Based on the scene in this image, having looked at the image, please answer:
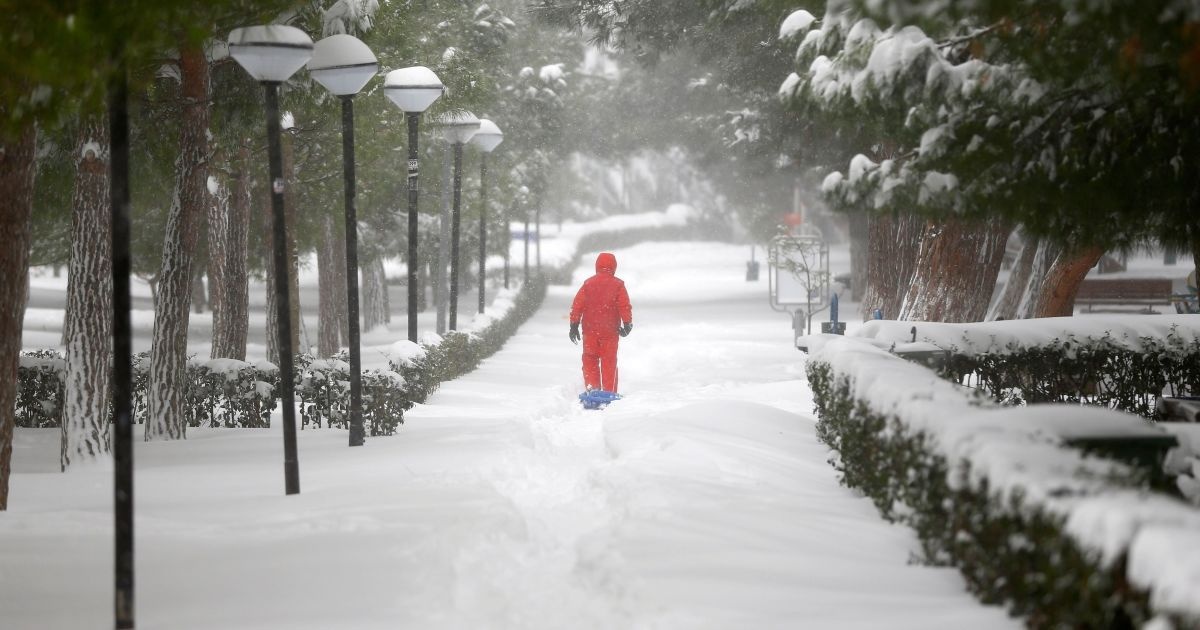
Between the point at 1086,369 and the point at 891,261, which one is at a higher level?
the point at 891,261

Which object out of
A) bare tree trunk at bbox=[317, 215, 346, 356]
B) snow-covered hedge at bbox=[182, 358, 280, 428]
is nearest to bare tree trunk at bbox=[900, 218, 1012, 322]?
snow-covered hedge at bbox=[182, 358, 280, 428]

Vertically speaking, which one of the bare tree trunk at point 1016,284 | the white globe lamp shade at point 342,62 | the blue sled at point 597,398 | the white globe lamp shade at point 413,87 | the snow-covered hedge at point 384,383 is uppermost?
the white globe lamp shade at point 413,87

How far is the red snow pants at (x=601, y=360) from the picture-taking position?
13648 mm

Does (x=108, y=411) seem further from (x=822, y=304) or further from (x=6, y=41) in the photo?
(x=822, y=304)

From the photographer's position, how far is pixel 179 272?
10992 mm

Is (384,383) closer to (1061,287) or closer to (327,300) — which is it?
(1061,287)

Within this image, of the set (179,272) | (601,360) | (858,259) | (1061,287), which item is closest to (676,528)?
(179,272)

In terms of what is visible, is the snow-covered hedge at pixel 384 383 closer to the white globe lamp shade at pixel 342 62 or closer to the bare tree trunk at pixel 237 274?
the bare tree trunk at pixel 237 274

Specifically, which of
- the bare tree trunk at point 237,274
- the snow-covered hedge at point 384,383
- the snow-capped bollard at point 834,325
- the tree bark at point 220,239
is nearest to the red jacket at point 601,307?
the snow-covered hedge at point 384,383

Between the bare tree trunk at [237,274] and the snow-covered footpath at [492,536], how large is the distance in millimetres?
2963

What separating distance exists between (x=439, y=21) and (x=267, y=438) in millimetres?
12032

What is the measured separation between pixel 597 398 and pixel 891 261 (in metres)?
7.85

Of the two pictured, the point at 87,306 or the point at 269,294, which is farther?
the point at 269,294

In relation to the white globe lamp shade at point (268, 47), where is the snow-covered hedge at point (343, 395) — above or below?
below
